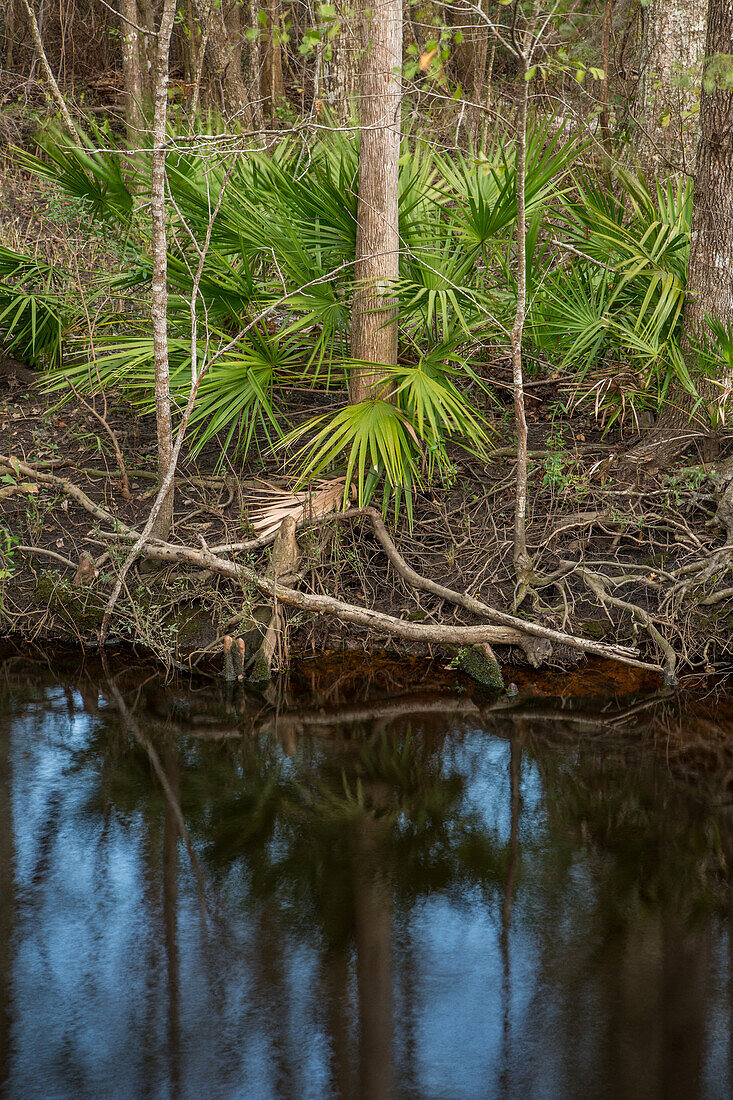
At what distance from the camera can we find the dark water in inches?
127

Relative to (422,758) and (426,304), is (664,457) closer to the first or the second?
(426,304)

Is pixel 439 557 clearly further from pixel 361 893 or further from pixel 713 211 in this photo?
pixel 713 211

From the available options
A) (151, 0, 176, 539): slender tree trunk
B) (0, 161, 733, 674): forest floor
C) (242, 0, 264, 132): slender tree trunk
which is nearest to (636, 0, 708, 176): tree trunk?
(0, 161, 733, 674): forest floor

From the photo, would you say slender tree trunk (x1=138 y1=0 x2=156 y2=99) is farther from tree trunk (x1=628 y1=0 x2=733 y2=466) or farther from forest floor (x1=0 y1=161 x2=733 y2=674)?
tree trunk (x1=628 y1=0 x2=733 y2=466)

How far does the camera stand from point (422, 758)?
5.18 m

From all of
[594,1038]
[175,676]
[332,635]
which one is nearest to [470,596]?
[332,635]

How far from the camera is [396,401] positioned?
6039 mm

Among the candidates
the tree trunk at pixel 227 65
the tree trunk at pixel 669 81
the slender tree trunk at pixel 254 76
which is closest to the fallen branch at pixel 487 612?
the tree trunk at pixel 669 81

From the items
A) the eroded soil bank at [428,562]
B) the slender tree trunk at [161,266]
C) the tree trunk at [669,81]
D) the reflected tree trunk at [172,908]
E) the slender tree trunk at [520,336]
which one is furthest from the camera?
the tree trunk at [669,81]

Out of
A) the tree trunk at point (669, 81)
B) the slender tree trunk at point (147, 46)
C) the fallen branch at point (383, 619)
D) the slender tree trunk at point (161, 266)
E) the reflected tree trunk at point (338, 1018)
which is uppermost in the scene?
the slender tree trunk at point (147, 46)

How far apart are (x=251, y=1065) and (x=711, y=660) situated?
3891mm

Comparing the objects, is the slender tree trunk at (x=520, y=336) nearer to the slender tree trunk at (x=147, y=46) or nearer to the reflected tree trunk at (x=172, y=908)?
the reflected tree trunk at (x=172, y=908)

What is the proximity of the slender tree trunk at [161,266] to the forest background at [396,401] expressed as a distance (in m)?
0.02

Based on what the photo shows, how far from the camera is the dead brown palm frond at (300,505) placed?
19.6ft
